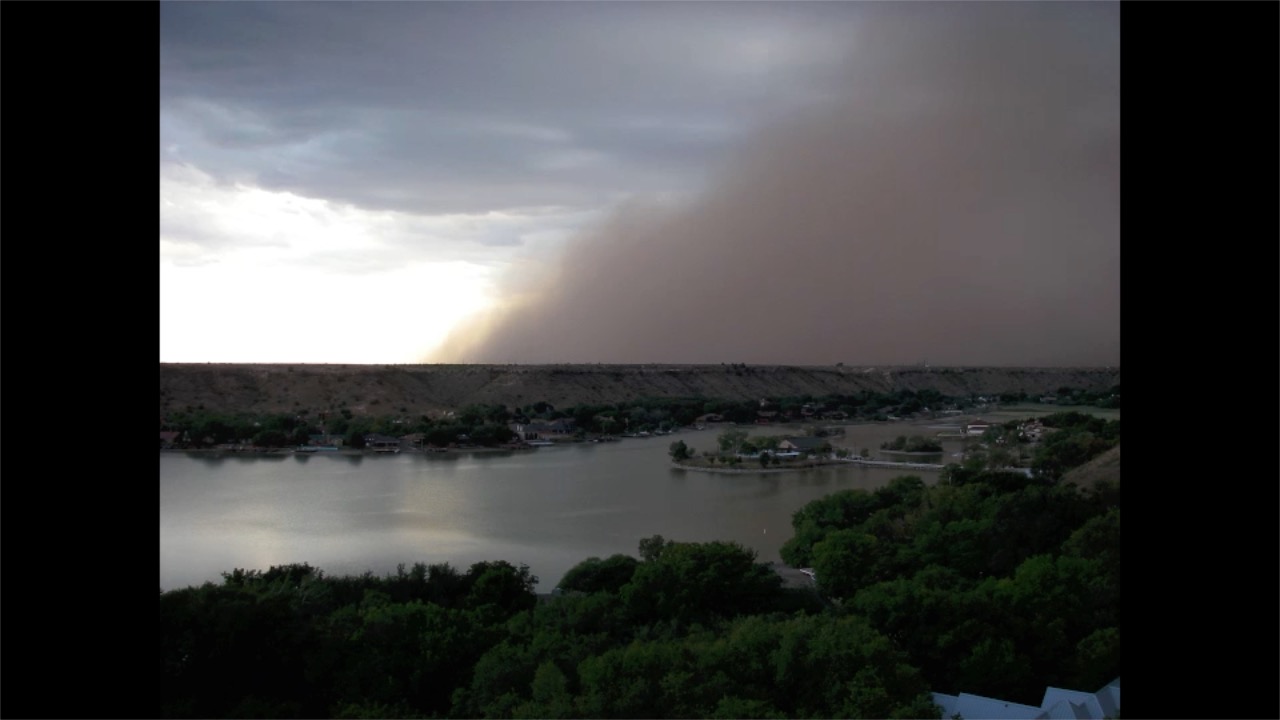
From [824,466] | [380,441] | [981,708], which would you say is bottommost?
[981,708]

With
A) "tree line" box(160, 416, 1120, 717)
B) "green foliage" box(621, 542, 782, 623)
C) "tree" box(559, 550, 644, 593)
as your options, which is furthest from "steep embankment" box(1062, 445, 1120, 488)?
"tree" box(559, 550, 644, 593)

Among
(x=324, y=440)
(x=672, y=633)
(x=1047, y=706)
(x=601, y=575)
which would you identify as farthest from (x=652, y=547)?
(x=324, y=440)

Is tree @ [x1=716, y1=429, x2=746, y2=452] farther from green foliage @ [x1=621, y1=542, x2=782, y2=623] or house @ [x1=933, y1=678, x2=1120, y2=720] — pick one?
house @ [x1=933, y1=678, x2=1120, y2=720]

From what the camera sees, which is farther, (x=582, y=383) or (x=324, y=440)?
(x=582, y=383)

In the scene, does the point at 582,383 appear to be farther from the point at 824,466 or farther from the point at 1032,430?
the point at 1032,430

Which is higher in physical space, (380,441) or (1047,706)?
(380,441)

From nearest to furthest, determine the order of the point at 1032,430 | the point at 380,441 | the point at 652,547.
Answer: the point at 652,547, the point at 380,441, the point at 1032,430

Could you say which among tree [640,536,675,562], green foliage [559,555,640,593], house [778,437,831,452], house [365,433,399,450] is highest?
house [365,433,399,450]
